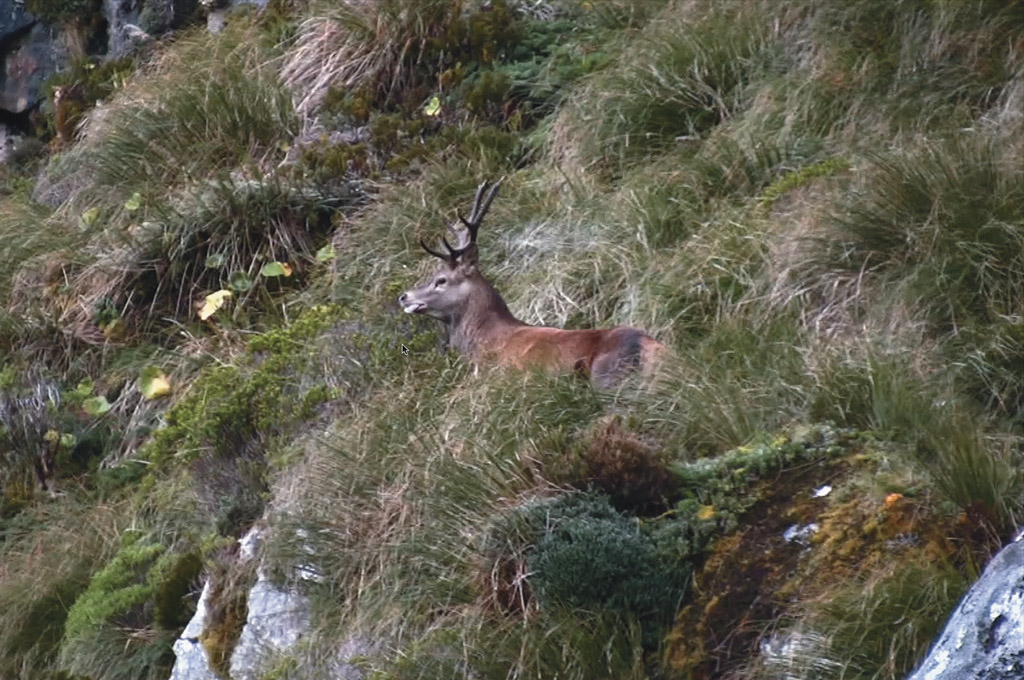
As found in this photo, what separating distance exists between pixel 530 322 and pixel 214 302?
2.26 m

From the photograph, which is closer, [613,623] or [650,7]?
[613,623]

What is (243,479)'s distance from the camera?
26.3 feet

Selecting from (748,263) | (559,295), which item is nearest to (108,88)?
(559,295)

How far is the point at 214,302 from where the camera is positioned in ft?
34.1

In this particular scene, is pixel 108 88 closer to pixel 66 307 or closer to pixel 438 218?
pixel 66 307

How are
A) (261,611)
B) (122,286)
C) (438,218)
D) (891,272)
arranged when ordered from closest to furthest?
(261,611) → (891,272) → (438,218) → (122,286)

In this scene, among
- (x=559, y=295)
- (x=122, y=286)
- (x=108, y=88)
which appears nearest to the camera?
(x=559, y=295)

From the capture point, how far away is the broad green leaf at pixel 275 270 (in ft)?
34.5

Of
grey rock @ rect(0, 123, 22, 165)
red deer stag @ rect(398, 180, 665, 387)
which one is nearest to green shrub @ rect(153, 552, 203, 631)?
red deer stag @ rect(398, 180, 665, 387)

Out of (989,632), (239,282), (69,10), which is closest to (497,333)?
(239,282)

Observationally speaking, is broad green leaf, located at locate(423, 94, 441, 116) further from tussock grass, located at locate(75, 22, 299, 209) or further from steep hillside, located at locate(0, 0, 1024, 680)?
tussock grass, located at locate(75, 22, 299, 209)

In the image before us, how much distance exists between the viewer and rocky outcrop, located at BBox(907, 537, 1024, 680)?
377 centimetres

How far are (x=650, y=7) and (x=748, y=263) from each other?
153 inches

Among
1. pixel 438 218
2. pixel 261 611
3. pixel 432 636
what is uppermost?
pixel 432 636
